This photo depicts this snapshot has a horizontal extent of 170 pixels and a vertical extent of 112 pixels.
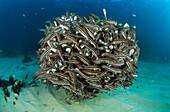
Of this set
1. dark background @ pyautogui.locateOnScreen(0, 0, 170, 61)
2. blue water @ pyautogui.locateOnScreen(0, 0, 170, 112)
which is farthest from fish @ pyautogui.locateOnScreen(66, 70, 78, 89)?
blue water @ pyautogui.locateOnScreen(0, 0, 170, 112)

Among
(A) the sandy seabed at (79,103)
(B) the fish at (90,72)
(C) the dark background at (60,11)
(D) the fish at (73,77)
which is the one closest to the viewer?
(D) the fish at (73,77)

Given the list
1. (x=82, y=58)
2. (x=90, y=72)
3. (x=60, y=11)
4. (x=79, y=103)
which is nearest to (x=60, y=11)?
(x=60, y=11)

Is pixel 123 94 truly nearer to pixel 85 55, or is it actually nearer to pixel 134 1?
pixel 85 55

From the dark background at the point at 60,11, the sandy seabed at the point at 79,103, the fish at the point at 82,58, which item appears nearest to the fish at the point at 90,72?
the fish at the point at 82,58

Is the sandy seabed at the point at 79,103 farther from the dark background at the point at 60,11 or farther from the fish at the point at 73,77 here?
the dark background at the point at 60,11

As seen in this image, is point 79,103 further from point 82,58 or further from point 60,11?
point 60,11

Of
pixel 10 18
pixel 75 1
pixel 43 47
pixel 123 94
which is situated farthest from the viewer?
pixel 10 18

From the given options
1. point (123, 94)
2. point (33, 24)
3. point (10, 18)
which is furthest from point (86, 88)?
point (10, 18)

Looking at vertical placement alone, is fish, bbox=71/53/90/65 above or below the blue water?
below

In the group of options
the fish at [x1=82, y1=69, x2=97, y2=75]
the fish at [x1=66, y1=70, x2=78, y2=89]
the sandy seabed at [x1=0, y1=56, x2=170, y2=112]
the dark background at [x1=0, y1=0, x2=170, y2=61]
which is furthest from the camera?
the dark background at [x1=0, y1=0, x2=170, y2=61]

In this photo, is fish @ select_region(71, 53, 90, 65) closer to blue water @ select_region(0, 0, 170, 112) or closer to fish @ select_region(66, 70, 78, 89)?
fish @ select_region(66, 70, 78, 89)

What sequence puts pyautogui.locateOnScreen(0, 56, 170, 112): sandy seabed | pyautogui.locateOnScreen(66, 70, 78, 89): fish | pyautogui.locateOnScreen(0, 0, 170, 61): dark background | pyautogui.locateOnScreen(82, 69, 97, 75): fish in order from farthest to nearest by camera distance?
pyautogui.locateOnScreen(0, 0, 170, 61): dark background → pyautogui.locateOnScreen(0, 56, 170, 112): sandy seabed → pyautogui.locateOnScreen(82, 69, 97, 75): fish → pyautogui.locateOnScreen(66, 70, 78, 89): fish
